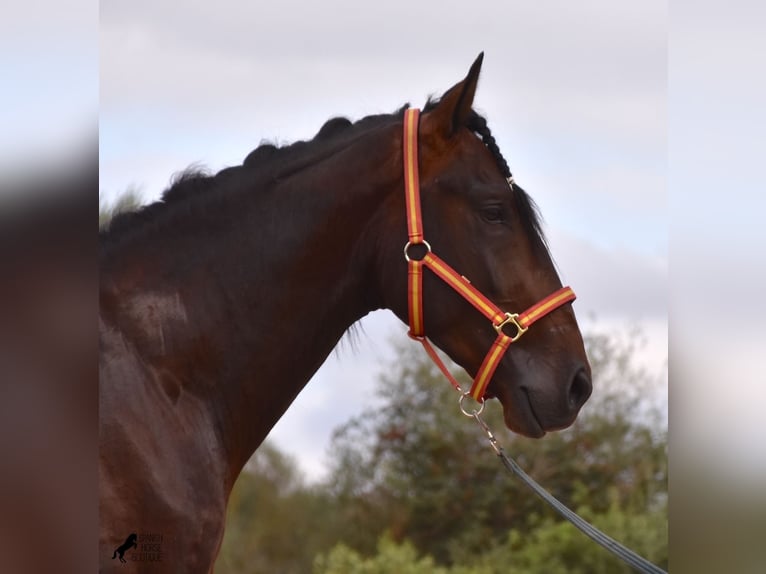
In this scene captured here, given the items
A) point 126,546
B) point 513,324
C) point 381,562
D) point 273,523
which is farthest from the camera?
point 273,523

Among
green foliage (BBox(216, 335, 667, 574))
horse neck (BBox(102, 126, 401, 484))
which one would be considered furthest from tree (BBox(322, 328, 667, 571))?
horse neck (BBox(102, 126, 401, 484))

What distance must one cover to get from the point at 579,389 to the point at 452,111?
94cm

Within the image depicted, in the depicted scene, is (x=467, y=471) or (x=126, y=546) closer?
(x=126, y=546)

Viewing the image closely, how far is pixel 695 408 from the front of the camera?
134 centimetres

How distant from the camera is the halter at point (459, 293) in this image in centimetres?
263

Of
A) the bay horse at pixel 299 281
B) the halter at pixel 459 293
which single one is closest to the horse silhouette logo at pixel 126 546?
the bay horse at pixel 299 281

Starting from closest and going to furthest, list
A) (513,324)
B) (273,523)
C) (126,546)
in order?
(126,546) → (513,324) → (273,523)

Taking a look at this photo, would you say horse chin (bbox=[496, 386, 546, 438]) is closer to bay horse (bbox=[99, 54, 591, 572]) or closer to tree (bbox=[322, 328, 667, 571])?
bay horse (bbox=[99, 54, 591, 572])

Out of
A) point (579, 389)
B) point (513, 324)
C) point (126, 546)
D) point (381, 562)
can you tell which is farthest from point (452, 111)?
point (381, 562)

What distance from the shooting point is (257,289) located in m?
2.69

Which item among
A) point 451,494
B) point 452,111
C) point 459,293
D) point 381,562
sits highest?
point 451,494

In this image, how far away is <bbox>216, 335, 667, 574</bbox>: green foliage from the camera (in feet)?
27.3

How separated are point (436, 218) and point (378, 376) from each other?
19.4 feet

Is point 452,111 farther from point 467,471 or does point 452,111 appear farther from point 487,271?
point 467,471
